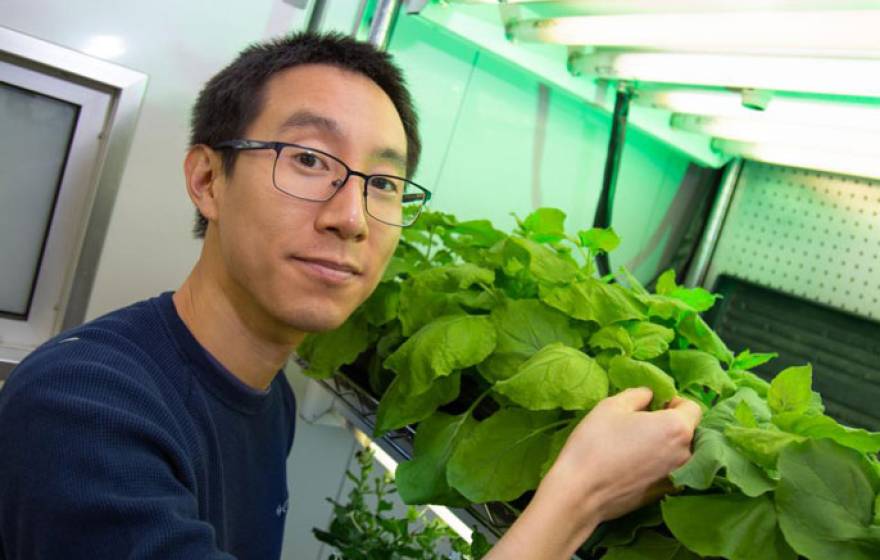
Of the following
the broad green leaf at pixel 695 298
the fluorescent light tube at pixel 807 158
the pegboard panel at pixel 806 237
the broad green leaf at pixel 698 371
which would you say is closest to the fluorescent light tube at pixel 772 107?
the fluorescent light tube at pixel 807 158

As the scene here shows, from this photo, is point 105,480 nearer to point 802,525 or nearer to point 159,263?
point 802,525

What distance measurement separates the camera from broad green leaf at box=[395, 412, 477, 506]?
705mm

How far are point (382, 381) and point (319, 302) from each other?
19cm

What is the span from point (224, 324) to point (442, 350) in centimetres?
26

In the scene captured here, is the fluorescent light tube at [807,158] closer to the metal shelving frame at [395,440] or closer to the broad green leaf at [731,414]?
the broad green leaf at [731,414]

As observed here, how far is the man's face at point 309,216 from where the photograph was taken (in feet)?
2.45

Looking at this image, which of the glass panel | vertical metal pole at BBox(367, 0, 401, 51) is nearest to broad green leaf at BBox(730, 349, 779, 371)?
vertical metal pole at BBox(367, 0, 401, 51)

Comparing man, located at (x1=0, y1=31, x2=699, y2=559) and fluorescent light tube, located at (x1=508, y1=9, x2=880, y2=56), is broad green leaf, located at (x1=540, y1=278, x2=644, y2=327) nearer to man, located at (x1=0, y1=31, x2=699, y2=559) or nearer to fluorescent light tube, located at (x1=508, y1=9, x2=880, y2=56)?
man, located at (x1=0, y1=31, x2=699, y2=559)

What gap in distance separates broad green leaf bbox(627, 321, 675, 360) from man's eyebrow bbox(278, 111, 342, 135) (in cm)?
35

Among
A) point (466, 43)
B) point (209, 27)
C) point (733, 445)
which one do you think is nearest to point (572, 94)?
point (466, 43)

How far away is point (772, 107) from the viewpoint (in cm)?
112

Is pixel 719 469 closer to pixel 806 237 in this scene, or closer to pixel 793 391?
pixel 793 391

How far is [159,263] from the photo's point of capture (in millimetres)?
1180

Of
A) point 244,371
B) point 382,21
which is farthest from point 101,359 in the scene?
point 382,21
